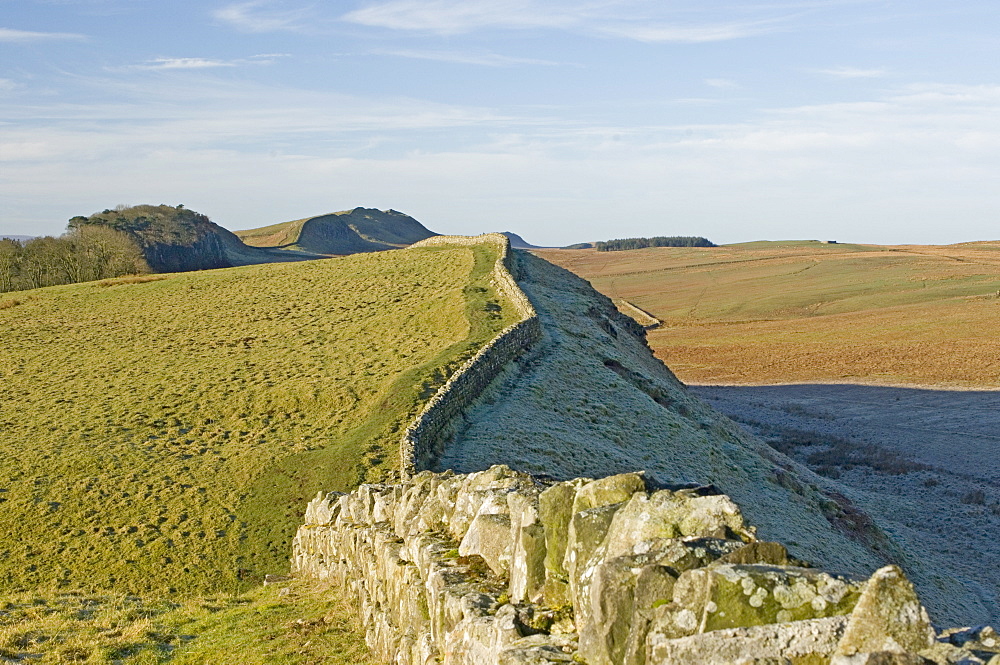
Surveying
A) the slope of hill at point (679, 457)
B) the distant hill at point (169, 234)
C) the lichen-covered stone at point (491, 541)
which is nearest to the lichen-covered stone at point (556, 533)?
the lichen-covered stone at point (491, 541)

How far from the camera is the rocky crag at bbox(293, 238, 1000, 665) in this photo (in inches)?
246

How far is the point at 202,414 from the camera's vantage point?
3428cm

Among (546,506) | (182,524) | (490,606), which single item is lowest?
(182,524)

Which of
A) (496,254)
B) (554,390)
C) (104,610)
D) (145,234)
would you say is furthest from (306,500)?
(145,234)

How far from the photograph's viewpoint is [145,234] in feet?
351

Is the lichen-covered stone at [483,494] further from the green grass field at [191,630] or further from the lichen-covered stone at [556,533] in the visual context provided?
the green grass field at [191,630]

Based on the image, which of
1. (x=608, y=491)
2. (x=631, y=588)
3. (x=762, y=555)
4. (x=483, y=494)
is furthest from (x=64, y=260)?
(x=762, y=555)

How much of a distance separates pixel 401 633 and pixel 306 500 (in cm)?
1481

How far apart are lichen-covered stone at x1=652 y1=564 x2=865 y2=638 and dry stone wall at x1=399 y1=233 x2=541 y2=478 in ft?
53.2

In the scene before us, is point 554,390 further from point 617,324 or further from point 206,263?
point 206,263

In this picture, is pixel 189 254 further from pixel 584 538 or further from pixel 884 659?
pixel 884 659

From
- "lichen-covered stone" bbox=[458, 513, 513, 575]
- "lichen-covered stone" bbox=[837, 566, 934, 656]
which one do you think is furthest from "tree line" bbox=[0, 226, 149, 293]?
"lichen-covered stone" bbox=[837, 566, 934, 656]

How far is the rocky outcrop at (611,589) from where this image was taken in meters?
6.13

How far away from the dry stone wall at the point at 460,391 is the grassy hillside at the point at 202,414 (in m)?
1.84
